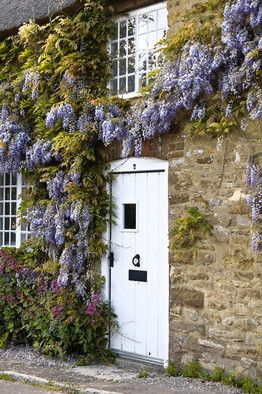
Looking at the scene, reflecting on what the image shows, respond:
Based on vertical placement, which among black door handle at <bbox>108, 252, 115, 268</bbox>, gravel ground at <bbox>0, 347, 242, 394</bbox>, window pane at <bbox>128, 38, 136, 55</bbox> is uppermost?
window pane at <bbox>128, 38, 136, 55</bbox>

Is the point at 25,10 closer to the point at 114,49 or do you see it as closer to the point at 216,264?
the point at 114,49

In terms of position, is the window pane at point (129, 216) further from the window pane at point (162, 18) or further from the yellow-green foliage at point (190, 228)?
the window pane at point (162, 18)

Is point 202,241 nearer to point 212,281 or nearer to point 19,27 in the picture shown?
point 212,281

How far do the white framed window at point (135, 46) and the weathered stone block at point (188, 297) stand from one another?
8.29 ft

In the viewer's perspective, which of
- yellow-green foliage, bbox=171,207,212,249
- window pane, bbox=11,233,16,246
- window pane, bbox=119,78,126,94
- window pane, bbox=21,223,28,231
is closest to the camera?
yellow-green foliage, bbox=171,207,212,249

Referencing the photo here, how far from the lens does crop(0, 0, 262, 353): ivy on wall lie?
21.4 ft

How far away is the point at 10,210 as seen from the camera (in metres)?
9.69

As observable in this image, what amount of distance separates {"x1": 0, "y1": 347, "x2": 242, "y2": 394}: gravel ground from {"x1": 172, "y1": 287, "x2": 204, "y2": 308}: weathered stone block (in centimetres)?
80

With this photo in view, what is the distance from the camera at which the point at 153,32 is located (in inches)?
310

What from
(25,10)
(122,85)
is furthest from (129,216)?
(25,10)

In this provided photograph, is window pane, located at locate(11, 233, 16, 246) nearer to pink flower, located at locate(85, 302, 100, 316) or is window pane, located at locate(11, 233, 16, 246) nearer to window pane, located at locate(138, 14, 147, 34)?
pink flower, located at locate(85, 302, 100, 316)

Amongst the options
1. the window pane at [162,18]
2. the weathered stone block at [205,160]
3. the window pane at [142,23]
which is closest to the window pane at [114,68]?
the window pane at [142,23]

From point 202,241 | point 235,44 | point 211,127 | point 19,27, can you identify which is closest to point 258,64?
point 235,44

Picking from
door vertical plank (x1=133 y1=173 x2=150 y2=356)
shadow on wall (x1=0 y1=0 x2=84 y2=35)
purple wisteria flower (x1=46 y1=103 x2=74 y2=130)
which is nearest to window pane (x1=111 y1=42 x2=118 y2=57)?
shadow on wall (x1=0 y1=0 x2=84 y2=35)
